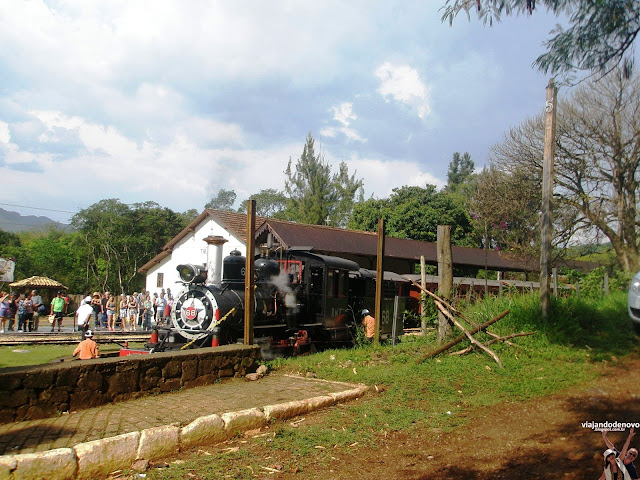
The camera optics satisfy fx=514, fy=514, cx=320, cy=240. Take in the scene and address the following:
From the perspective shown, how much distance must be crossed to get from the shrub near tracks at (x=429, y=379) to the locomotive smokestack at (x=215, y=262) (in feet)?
8.95

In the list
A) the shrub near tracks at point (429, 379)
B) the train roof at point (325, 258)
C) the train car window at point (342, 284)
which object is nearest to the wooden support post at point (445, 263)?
the shrub near tracks at point (429, 379)

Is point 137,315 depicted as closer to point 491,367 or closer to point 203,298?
point 203,298

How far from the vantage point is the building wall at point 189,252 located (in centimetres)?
2650

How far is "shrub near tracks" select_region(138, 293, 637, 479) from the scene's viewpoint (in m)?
5.01

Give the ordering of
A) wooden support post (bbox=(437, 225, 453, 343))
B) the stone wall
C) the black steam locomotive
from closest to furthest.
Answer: the stone wall → wooden support post (bbox=(437, 225, 453, 343)) → the black steam locomotive

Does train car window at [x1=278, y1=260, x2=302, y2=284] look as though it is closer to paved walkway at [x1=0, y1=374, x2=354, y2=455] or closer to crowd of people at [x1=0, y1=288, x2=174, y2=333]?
paved walkway at [x1=0, y1=374, x2=354, y2=455]

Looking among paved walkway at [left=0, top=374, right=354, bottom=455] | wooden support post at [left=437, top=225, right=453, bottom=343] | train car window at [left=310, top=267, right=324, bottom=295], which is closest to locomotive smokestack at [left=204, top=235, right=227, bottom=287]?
train car window at [left=310, top=267, right=324, bottom=295]

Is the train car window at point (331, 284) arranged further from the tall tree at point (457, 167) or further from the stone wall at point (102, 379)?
the tall tree at point (457, 167)

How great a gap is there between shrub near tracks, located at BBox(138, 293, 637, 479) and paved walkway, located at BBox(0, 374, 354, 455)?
61 centimetres

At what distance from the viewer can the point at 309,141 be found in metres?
41.6

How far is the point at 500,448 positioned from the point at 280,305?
724cm

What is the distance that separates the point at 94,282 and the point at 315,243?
24.7m

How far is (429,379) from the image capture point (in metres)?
7.53

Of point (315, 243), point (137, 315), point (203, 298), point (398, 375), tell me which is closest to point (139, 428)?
point (398, 375)
